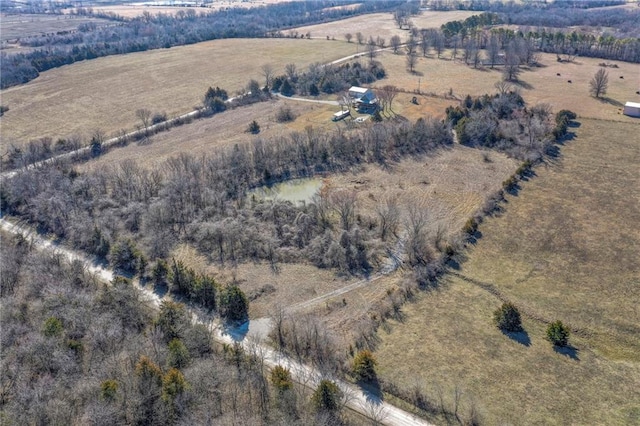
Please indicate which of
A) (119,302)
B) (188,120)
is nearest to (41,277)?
(119,302)

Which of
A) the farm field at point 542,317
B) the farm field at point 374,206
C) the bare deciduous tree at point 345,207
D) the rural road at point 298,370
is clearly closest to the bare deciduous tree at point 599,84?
the farm field at point 374,206

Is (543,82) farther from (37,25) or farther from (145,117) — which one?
(37,25)

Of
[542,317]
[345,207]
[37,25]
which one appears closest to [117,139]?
[345,207]

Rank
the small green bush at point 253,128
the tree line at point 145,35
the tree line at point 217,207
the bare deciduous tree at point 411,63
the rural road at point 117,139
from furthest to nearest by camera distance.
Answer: the tree line at point 145,35
the bare deciduous tree at point 411,63
the small green bush at point 253,128
the rural road at point 117,139
the tree line at point 217,207

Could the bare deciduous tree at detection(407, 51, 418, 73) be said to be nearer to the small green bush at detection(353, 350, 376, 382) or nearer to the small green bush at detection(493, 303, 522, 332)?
the small green bush at detection(493, 303, 522, 332)

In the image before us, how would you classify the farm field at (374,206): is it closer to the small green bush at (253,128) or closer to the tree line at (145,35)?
the small green bush at (253,128)

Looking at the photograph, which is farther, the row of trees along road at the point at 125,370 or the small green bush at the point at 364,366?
the small green bush at the point at 364,366

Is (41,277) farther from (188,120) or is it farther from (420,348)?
(188,120)
